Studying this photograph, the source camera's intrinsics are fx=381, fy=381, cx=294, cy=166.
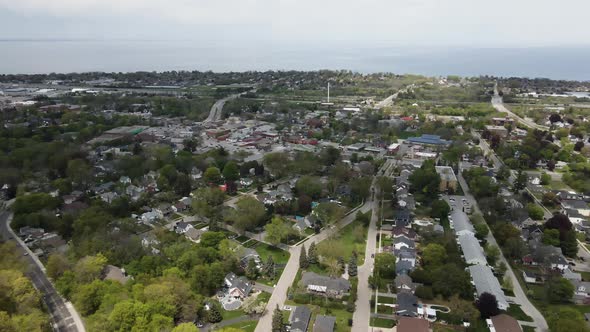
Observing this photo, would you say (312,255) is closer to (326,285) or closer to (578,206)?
(326,285)

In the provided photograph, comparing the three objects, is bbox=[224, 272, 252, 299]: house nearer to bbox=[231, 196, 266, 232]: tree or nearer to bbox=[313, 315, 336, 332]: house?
bbox=[313, 315, 336, 332]: house

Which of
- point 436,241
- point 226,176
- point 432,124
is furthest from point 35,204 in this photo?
point 432,124

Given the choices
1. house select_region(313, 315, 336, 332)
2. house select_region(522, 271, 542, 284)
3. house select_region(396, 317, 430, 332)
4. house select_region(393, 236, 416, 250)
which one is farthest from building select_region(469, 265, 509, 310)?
house select_region(313, 315, 336, 332)

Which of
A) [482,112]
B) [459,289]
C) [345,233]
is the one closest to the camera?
[459,289]

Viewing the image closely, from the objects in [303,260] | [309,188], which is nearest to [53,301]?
[303,260]

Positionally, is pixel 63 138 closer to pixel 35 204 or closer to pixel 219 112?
pixel 35 204

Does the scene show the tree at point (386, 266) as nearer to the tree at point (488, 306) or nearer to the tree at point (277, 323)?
the tree at point (488, 306)

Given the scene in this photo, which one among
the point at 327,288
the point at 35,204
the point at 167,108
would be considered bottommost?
the point at 327,288
